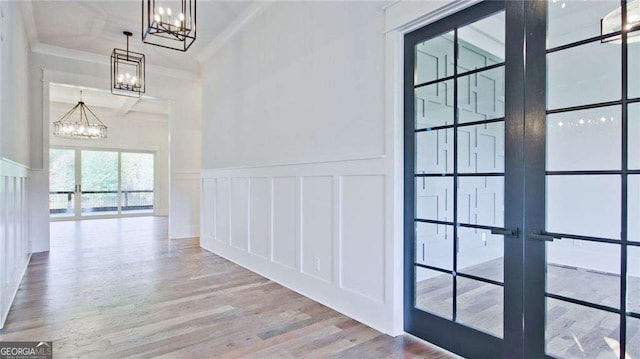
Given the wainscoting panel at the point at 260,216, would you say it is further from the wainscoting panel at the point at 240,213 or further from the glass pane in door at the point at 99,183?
the glass pane in door at the point at 99,183

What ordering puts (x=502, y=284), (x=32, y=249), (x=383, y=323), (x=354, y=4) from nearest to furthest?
(x=502, y=284)
(x=383, y=323)
(x=354, y=4)
(x=32, y=249)

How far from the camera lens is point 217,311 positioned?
3037mm

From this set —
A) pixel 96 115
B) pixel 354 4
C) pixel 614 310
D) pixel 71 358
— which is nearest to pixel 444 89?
pixel 354 4

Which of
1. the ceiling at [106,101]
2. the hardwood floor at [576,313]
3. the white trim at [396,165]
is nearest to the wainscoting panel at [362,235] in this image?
the white trim at [396,165]

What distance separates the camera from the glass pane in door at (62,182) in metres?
10.1

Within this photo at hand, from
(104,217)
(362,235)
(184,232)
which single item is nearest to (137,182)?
(104,217)

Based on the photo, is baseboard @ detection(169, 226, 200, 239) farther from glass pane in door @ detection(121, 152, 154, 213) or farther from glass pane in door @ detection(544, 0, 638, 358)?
glass pane in door @ detection(544, 0, 638, 358)

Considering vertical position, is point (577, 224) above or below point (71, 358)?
above

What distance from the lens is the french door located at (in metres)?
1.71

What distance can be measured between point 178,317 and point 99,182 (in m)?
9.82

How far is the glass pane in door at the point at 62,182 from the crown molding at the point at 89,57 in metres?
5.41

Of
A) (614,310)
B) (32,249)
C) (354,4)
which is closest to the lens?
(614,310)

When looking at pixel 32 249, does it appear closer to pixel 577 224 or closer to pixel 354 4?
pixel 354 4

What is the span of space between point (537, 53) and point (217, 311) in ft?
9.91
